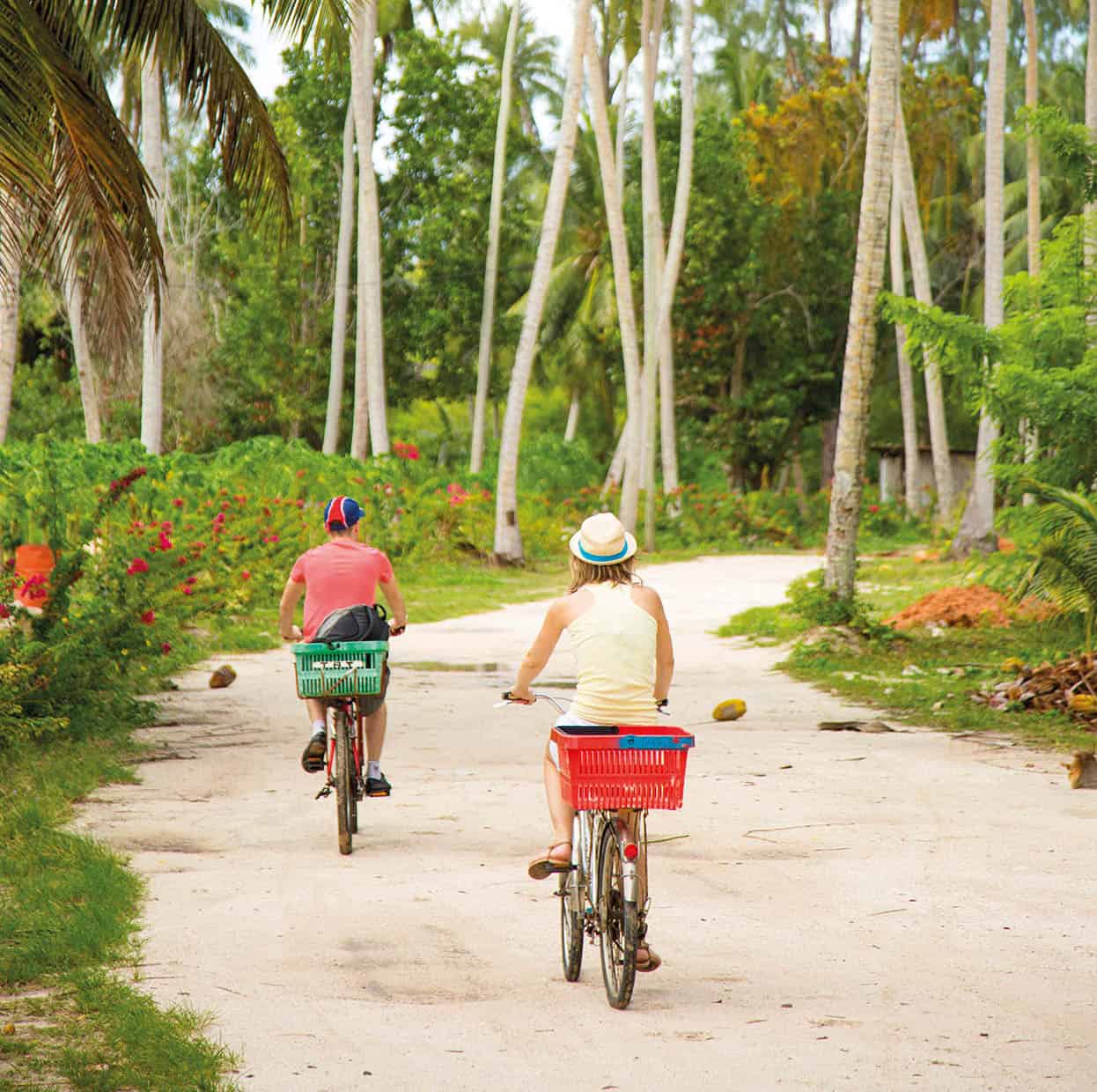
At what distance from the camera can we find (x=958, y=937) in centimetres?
600

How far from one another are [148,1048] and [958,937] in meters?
2.87

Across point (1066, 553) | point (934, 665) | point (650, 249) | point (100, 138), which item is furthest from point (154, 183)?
point (1066, 553)

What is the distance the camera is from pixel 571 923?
5.37 m

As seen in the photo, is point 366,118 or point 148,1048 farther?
point 366,118

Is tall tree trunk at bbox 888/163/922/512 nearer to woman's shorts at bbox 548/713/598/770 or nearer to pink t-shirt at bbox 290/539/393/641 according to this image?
pink t-shirt at bbox 290/539/393/641

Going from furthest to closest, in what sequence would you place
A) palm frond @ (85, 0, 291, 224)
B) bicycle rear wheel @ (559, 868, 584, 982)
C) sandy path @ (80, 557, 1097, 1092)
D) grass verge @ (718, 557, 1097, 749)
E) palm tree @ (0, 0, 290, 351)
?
grass verge @ (718, 557, 1097, 749)
palm frond @ (85, 0, 291, 224)
palm tree @ (0, 0, 290, 351)
bicycle rear wheel @ (559, 868, 584, 982)
sandy path @ (80, 557, 1097, 1092)

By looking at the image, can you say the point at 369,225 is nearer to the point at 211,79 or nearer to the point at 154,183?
the point at 154,183

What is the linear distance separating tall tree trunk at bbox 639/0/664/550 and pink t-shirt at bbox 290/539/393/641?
75.4ft

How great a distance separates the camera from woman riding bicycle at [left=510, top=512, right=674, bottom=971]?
532 cm

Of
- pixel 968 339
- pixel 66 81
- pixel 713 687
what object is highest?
pixel 66 81

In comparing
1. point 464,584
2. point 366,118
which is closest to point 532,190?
point 366,118

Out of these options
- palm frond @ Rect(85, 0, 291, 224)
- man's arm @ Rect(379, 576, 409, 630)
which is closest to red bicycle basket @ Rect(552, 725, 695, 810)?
man's arm @ Rect(379, 576, 409, 630)

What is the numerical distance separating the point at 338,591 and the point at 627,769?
2852 mm

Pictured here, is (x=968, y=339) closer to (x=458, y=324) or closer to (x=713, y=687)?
(x=713, y=687)
